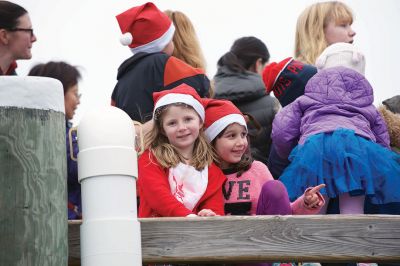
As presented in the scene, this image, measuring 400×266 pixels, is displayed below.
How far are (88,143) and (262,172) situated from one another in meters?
2.23

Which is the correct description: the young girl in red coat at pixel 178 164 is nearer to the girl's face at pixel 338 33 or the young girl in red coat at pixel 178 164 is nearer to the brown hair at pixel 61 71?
the brown hair at pixel 61 71

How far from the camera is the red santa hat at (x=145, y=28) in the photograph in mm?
7184

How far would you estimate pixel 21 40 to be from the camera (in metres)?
7.48

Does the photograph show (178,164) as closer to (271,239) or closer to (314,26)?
(271,239)

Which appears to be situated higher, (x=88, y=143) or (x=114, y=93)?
(x=114, y=93)

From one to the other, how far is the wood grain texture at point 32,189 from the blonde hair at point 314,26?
→ 167 inches

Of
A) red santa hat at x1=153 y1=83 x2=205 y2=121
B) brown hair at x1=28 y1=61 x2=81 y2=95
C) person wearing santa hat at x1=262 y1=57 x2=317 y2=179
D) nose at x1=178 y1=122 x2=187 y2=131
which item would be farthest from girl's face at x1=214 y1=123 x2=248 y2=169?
brown hair at x1=28 y1=61 x2=81 y2=95

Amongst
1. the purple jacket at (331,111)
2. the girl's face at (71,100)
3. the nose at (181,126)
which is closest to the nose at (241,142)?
the nose at (181,126)

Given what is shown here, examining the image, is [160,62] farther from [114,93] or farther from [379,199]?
[379,199]

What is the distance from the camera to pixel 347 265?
6.04m

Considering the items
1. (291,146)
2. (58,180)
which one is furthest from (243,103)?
(58,180)

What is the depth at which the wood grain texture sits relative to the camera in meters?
3.62

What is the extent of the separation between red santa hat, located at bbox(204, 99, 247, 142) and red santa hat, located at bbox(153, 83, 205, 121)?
10cm

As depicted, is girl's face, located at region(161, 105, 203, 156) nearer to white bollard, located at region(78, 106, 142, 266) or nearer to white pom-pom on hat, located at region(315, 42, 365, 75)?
white pom-pom on hat, located at region(315, 42, 365, 75)
